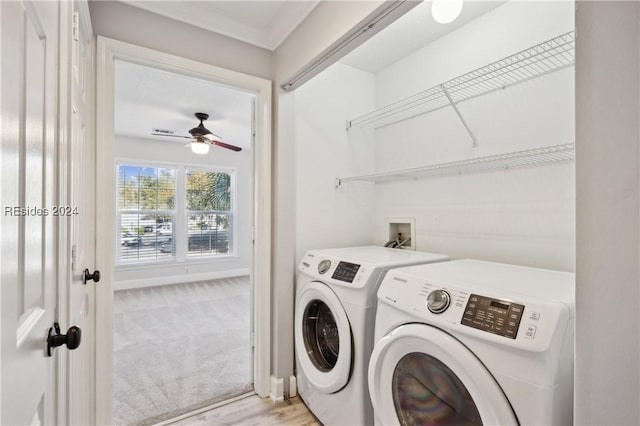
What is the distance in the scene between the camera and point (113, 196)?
1617mm

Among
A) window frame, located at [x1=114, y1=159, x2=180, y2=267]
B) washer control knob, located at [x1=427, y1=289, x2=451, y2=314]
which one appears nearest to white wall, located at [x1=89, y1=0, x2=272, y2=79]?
washer control knob, located at [x1=427, y1=289, x2=451, y2=314]

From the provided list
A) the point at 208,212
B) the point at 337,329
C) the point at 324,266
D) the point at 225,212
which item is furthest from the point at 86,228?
the point at 225,212

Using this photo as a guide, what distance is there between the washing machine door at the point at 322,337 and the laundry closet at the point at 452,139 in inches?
18.4

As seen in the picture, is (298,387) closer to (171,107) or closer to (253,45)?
(253,45)

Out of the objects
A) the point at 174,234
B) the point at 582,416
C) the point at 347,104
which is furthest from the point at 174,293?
the point at 582,416

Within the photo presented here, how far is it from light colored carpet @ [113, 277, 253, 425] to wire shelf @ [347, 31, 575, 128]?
7.07 feet

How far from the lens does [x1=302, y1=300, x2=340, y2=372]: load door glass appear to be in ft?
5.69

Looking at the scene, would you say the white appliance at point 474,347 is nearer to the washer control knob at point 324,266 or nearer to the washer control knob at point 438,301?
the washer control knob at point 438,301

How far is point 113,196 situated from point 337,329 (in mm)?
1379

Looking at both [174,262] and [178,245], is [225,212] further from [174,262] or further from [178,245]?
[174,262]

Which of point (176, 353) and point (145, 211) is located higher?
point (145, 211)

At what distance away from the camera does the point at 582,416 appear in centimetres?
40

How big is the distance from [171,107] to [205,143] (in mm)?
565

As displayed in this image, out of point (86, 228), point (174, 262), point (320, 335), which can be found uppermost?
point (86, 228)
